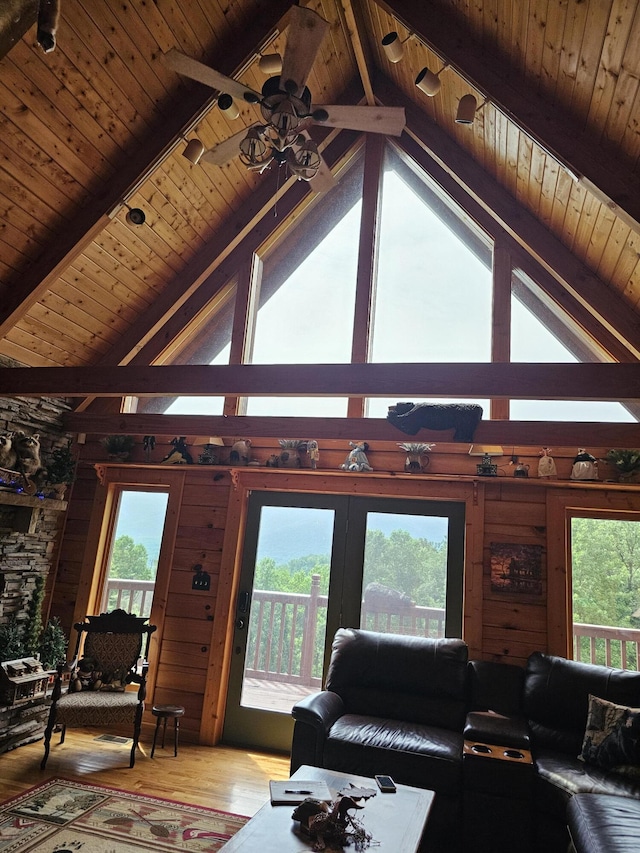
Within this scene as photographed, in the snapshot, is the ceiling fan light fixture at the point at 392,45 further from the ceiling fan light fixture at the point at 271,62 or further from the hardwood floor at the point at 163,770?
the hardwood floor at the point at 163,770

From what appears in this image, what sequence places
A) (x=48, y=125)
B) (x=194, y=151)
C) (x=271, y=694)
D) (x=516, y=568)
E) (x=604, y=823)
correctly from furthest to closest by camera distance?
1. (x=271, y=694)
2. (x=516, y=568)
3. (x=48, y=125)
4. (x=194, y=151)
5. (x=604, y=823)

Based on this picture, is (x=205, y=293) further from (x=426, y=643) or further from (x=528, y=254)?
(x=426, y=643)

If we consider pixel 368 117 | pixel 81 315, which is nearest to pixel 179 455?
pixel 81 315

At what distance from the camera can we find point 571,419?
4617 mm

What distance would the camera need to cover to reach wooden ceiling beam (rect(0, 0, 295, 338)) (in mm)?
4148

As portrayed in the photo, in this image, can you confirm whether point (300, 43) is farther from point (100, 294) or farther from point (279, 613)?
point (279, 613)

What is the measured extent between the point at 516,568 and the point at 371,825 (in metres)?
2.57

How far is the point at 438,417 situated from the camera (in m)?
4.13

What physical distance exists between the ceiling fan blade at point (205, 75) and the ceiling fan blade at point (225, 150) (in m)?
0.24

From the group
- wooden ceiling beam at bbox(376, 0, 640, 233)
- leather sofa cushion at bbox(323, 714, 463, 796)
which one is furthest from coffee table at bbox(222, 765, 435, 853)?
wooden ceiling beam at bbox(376, 0, 640, 233)

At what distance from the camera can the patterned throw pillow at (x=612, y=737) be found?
10.3 feet

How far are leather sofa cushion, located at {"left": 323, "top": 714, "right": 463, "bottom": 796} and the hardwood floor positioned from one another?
2.25 ft

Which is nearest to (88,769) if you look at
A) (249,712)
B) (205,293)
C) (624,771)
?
(249,712)

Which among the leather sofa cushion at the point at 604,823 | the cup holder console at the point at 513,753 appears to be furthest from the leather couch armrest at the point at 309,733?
the leather sofa cushion at the point at 604,823
